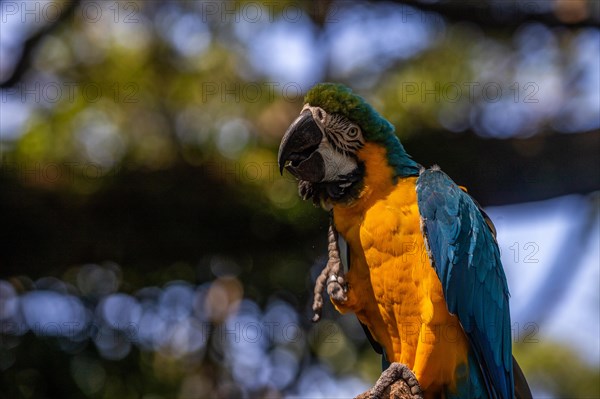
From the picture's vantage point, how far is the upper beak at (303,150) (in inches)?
135

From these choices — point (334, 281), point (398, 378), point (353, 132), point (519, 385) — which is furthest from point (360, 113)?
point (519, 385)

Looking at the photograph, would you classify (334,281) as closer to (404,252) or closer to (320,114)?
(404,252)

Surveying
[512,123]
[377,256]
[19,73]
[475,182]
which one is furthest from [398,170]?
[19,73]

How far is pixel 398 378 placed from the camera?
131 inches

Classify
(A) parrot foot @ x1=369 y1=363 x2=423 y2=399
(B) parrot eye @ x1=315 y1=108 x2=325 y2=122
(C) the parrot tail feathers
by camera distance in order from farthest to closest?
(C) the parrot tail feathers, (B) parrot eye @ x1=315 y1=108 x2=325 y2=122, (A) parrot foot @ x1=369 y1=363 x2=423 y2=399

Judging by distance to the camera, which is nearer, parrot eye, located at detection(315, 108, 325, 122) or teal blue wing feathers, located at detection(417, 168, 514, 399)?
teal blue wing feathers, located at detection(417, 168, 514, 399)

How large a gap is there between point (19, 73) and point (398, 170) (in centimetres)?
414

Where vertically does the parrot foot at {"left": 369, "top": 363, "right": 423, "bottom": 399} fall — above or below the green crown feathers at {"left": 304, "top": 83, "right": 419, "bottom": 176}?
below

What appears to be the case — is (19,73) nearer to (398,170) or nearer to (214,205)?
(214,205)

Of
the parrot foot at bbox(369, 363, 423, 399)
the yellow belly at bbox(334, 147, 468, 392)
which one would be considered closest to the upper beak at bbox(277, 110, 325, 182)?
the yellow belly at bbox(334, 147, 468, 392)

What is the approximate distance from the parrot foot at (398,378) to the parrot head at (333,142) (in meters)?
0.74

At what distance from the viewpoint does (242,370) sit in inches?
246

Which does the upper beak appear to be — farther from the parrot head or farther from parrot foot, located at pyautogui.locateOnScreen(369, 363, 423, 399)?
parrot foot, located at pyautogui.locateOnScreen(369, 363, 423, 399)

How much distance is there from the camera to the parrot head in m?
3.44
